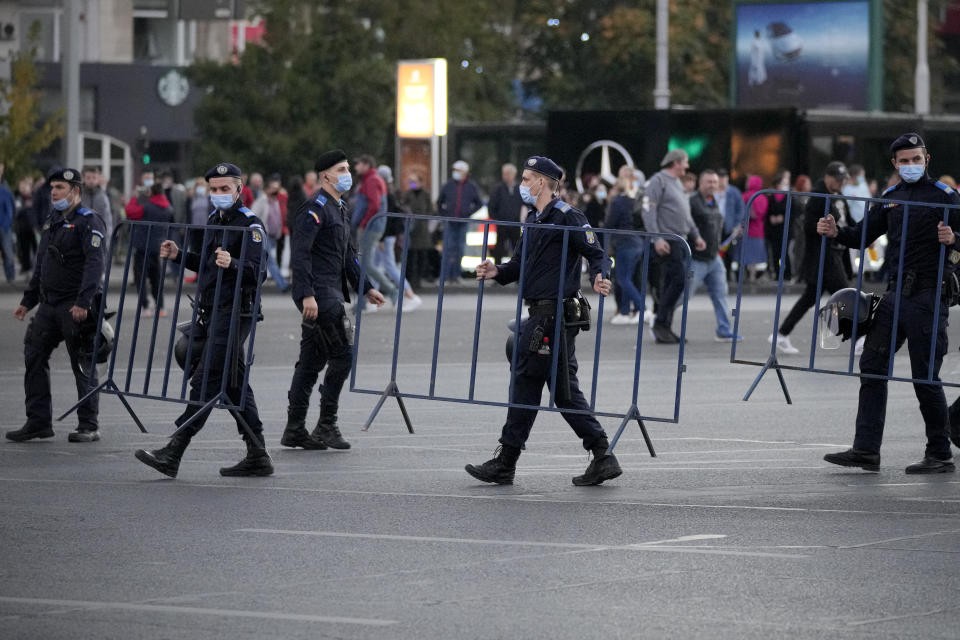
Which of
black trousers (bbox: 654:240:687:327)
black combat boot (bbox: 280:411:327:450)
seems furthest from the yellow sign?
black combat boot (bbox: 280:411:327:450)

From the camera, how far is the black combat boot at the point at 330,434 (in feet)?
37.5

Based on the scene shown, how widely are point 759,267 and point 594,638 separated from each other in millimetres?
24939

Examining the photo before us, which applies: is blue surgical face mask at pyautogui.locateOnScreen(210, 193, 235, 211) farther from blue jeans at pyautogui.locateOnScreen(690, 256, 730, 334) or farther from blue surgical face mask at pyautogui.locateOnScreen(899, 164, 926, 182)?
blue jeans at pyautogui.locateOnScreen(690, 256, 730, 334)

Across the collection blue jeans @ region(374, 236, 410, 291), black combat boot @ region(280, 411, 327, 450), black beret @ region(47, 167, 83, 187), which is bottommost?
black combat boot @ region(280, 411, 327, 450)

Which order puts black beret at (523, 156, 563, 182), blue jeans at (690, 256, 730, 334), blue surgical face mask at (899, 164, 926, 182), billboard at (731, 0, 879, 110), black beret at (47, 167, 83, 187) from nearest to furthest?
black beret at (523, 156, 563, 182) → blue surgical face mask at (899, 164, 926, 182) → black beret at (47, 167, 83, 187) → blue jeans at (690, 256, 730, 334) → billboard at (731, 0, 879, 110)

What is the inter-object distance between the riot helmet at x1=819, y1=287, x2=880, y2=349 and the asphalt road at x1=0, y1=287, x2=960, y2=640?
29.5 inches

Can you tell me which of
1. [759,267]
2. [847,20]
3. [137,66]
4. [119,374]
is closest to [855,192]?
[759,267]

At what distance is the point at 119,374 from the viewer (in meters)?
15.5

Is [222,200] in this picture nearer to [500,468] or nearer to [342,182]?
[342,182]

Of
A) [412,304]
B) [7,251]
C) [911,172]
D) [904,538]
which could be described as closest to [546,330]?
[911,172]

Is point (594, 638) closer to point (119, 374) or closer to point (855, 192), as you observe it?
point (119, 374)

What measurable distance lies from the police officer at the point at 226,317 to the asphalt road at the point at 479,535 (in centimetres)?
17

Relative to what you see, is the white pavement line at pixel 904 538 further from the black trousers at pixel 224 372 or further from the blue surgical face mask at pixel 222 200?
the blue surgical face mask at pixel 222 200

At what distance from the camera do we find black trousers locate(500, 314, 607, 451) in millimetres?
9961
